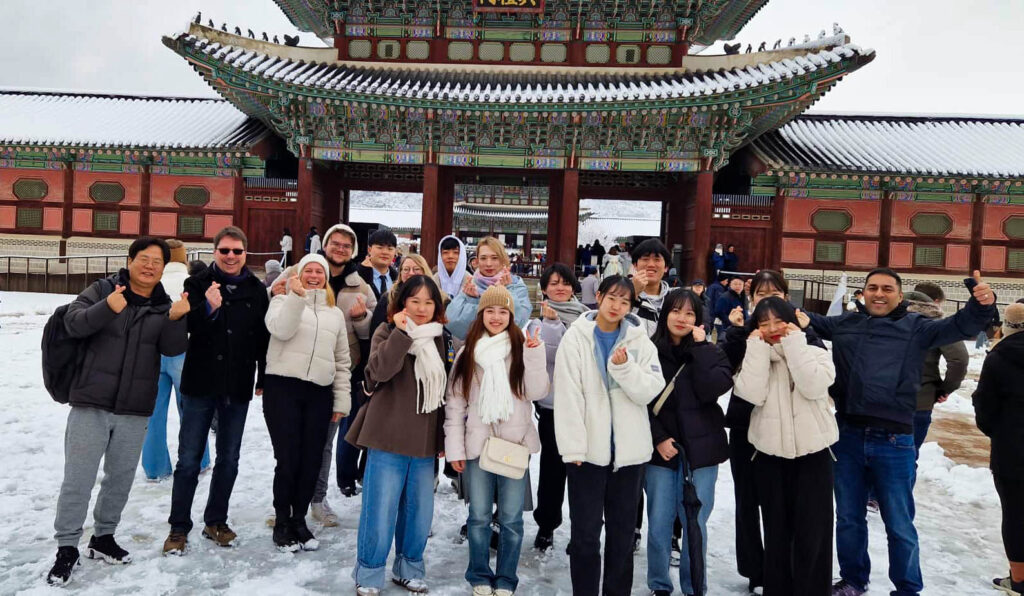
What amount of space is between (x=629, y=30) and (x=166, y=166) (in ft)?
40.6

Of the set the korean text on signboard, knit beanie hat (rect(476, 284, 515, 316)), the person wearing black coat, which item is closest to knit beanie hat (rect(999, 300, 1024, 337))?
the person wearing black coat

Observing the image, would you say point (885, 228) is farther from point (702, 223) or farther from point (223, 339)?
point (223, 339)

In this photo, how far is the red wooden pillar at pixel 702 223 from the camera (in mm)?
14148

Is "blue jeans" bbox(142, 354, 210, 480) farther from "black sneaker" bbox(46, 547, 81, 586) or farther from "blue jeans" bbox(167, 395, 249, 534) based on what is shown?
"black sneaker" bbox(46, 547, 81, 586)

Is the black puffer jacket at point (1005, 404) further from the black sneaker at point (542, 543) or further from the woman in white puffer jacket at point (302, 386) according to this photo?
the woman in white puffer jacket at point (302, 386)

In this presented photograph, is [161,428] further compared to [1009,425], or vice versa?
[161,428]

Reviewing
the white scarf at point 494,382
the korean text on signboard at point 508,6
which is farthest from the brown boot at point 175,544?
the korean text on signboard at point 508,6

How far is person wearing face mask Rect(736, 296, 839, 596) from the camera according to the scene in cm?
319

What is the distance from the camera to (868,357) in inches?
137

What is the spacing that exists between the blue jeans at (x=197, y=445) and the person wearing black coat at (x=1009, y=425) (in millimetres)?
4535

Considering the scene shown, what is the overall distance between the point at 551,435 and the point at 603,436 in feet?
2.66

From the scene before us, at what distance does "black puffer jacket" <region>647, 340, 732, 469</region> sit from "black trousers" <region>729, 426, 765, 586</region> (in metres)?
0.22

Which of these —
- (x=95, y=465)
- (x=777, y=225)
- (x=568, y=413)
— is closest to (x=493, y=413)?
(x=568, y=413)

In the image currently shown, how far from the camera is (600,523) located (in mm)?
3303
